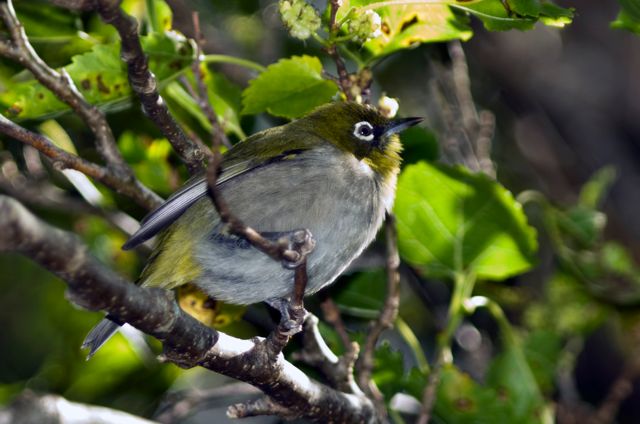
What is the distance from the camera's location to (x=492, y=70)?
609cm

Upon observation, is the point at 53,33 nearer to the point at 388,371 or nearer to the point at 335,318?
the point at 335,318

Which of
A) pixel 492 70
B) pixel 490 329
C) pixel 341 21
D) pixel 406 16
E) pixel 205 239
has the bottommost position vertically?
pixel 490 329

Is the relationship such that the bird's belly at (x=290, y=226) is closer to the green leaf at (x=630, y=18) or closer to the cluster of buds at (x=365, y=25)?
the cluster of buds at (x=365, y=25)

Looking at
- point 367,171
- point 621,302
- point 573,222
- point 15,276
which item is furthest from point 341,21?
point 15,276

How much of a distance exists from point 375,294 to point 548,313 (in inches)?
44.9

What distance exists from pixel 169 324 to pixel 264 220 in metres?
1.09

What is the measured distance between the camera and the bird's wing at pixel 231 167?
11.0 ft

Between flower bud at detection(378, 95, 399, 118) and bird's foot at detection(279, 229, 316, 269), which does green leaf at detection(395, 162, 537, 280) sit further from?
bird's foot at detection(279, 229, 316, 269)

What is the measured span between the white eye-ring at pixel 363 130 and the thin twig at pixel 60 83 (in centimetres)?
105

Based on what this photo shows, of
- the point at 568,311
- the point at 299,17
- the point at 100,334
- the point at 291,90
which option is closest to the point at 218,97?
the point at 291,90

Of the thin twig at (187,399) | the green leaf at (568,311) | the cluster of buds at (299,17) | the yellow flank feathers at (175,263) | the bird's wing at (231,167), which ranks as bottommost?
the thin twig at (187,399)

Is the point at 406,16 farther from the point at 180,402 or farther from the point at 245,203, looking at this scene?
the point at 180,402

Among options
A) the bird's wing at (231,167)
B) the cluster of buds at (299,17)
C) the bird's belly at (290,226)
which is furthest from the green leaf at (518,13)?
the bird's wing at (231,167)

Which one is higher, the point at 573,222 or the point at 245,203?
the point at 245,203
